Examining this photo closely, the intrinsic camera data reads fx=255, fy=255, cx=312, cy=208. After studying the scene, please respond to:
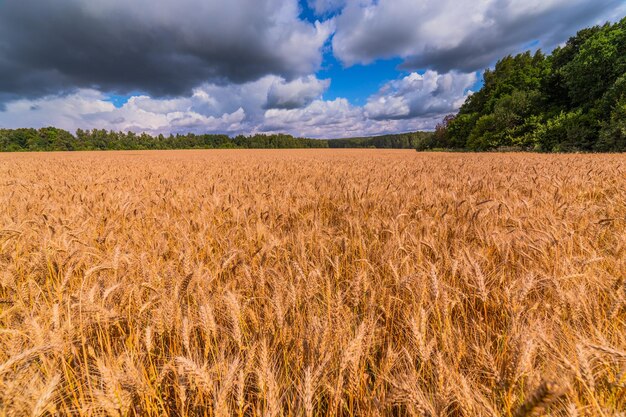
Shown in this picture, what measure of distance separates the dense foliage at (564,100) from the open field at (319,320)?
27.3 m

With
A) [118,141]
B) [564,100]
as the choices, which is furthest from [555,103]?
[118,141]

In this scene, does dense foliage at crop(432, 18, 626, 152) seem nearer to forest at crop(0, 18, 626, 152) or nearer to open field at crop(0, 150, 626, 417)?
forest at crop(0, 18, 626, 152)

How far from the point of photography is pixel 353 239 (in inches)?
94.0

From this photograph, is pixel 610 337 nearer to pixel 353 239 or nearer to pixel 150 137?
pixel 353 239

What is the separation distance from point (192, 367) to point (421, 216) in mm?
2551

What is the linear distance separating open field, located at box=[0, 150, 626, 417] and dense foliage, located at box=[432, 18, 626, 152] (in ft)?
89.4

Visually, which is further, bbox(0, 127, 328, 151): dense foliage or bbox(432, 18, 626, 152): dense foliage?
bbox(0, 127, 328, 151): dense foliage

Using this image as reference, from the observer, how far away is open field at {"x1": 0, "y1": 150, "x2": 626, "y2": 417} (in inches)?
33.8

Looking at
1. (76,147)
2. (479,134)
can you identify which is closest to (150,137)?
(76,147)

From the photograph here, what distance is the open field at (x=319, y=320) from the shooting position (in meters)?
0.86

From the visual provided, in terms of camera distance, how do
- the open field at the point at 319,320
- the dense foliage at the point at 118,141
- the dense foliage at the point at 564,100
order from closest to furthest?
1. the open field at the point at 319,320
2. the dense foliage at the point at 564,100
3. the dense foliage at the point at 118,141

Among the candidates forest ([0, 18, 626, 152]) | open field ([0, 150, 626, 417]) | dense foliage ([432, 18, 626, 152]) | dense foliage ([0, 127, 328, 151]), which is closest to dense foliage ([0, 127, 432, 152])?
dense foliage ([0, 127, 328, 151])

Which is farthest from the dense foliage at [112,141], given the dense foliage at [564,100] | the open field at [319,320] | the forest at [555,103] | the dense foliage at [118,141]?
the open field at [319,320]

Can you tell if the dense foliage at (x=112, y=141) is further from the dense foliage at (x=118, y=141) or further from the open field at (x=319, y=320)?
the open field at (x=319, y=320)
